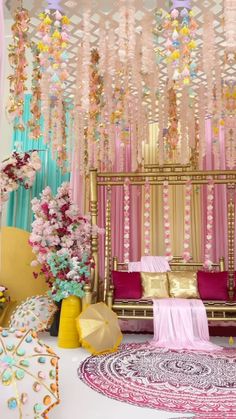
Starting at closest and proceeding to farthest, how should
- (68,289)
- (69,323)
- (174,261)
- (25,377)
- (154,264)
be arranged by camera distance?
(25,377), (69,323), (68,289), (154,264), (174,261)

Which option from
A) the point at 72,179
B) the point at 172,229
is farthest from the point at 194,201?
the point at 72,179

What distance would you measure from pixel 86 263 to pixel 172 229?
180 centimetres

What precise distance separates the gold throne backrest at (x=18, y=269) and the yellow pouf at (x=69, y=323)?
1140 mm

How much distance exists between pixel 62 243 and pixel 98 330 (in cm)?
101

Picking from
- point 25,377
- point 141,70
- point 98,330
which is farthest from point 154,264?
point 25,377

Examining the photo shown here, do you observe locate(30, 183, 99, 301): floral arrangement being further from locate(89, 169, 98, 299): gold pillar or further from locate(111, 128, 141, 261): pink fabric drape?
locate(111, 128, 141, 261): pink fabric drape

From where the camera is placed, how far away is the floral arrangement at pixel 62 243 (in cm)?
364

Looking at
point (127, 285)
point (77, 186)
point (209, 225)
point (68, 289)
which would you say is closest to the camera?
point (68, 289)

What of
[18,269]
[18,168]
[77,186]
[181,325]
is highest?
[18,168]

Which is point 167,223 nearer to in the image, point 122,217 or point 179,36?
point 122,217

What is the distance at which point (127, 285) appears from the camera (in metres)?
4.13

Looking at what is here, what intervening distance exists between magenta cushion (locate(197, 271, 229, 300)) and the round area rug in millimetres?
752

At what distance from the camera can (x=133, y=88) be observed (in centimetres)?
370

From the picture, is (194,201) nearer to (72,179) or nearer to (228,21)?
(72,179)
